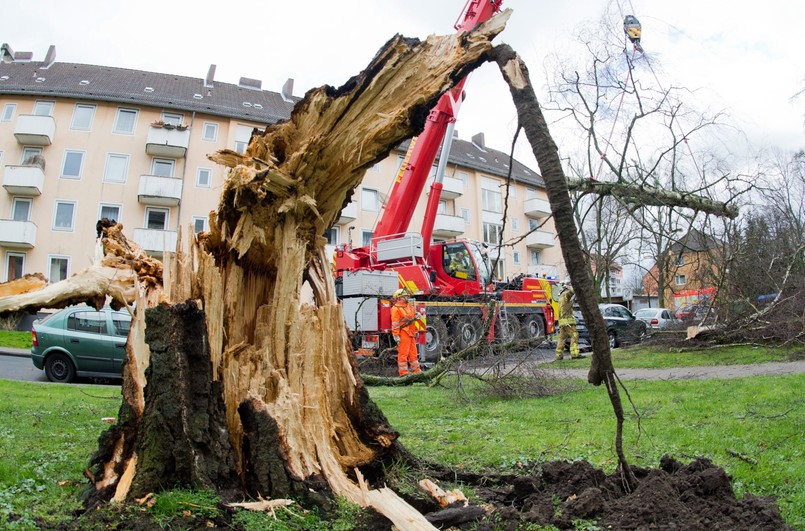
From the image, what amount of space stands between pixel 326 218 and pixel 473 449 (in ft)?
7.60

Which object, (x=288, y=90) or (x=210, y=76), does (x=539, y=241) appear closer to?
(x=288, y=90)

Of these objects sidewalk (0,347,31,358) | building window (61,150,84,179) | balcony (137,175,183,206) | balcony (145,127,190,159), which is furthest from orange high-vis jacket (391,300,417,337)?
building window (61,150,84,179)

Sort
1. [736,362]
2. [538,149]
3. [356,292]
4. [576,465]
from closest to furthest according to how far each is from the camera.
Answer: [538,149] < [576,465] < [736,362] < [356,292]

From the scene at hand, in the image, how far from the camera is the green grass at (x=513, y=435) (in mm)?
3035

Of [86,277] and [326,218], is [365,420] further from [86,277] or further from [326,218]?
[86,277]

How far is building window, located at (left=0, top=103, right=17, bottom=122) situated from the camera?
2911cm

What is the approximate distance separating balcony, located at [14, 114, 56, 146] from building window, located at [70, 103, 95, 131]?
3.64 ft

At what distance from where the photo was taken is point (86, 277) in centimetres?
373

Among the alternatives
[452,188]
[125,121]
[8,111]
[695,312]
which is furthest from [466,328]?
[8,111]

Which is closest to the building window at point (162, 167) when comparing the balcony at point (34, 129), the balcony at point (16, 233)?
the balcony at point (34, 129)

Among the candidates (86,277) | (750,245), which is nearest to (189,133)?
(750,245)

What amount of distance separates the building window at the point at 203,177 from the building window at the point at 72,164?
5699 millimetres

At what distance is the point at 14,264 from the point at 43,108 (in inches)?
333

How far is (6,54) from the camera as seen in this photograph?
34656 mm
